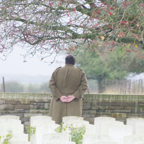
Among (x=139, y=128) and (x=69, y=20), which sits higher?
(x=69, y=20)

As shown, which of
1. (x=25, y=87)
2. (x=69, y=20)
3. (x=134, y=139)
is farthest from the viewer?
(x=25, y=87)

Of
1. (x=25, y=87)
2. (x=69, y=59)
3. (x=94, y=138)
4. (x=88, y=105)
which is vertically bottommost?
(x=25, y=87)

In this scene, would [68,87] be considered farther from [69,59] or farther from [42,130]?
[42,130]

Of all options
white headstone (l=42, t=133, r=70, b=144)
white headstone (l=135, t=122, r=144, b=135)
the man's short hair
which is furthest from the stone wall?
white headstone (l=42, t=133, r=70, b=144)

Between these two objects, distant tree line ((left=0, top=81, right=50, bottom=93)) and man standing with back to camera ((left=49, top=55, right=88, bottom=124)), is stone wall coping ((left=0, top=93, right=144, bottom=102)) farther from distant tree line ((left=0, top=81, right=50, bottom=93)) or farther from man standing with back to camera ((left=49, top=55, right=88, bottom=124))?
distant tree line ((left=0, top=81, right=50, bottom=93))

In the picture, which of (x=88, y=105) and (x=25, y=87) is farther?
(x=25, y=87)

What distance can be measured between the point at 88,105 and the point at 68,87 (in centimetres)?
170

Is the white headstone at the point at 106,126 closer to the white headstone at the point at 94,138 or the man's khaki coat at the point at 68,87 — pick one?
the white headstone at the point at 94,138

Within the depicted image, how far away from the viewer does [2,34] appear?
777 cm

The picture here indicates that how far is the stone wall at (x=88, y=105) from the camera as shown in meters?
9.16

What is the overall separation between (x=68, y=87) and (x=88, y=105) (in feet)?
5.58

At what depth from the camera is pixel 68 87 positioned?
765cm

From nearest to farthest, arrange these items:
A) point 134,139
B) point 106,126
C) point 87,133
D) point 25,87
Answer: point 134,139 < point 87,133 < point 106,126 < point 25,87

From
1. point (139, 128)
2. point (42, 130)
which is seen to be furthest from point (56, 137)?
point (139, 128)
